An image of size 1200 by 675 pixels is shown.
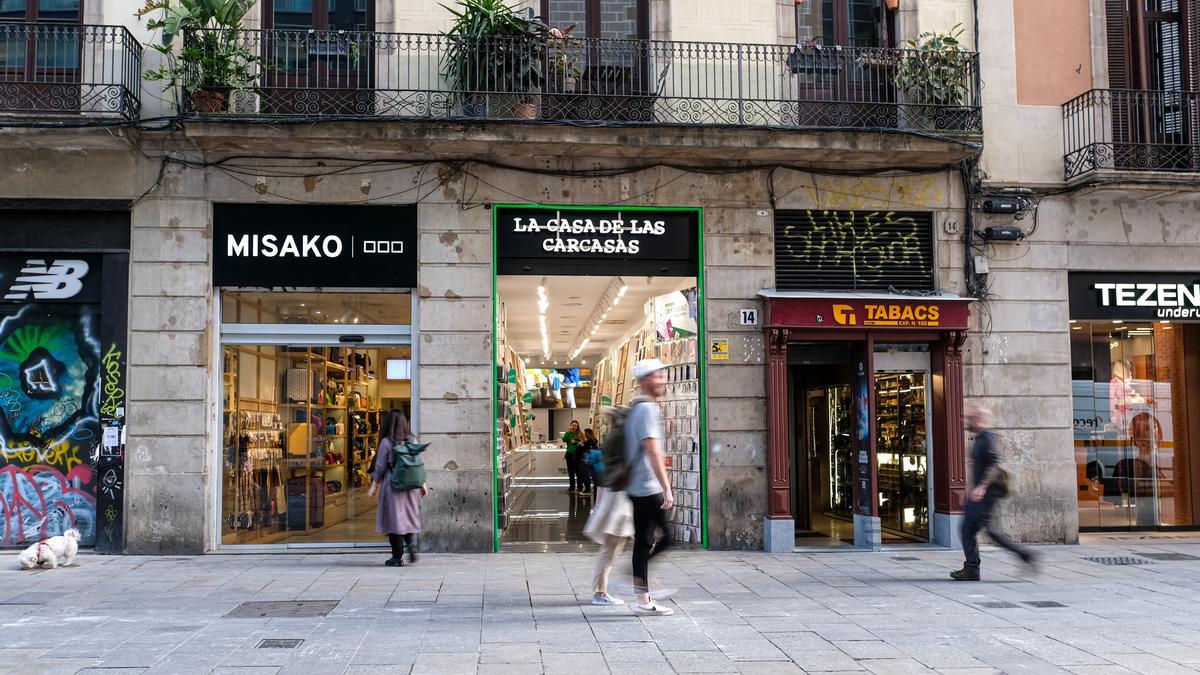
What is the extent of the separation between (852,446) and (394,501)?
5770 mm

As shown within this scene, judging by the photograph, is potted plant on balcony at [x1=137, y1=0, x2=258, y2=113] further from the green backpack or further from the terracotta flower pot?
the green backpack

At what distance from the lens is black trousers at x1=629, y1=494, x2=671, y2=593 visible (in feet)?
26.2

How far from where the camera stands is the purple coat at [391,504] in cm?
1067

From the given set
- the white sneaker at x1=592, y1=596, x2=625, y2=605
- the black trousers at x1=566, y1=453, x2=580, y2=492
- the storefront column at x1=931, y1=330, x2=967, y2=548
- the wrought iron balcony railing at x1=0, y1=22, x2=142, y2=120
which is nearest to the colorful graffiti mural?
the wrought iron balcony railing at x1=0, y1=22, x2=142, y2=120

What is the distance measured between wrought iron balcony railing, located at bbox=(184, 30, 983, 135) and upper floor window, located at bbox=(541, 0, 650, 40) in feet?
1.27

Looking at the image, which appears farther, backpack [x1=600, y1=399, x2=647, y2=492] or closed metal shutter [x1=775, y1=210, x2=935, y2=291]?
closed metal shutter [x1=775, y1=210, x2=935, y2=291]

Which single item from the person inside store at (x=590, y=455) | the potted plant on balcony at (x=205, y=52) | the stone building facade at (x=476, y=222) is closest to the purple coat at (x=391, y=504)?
the stone building facade at (x=476, y=222)

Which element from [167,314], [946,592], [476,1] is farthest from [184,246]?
[946,592]

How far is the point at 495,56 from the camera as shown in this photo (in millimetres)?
12070

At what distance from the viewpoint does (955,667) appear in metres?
6.40

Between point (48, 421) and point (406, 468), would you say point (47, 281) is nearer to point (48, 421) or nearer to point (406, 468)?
point (48, 421)

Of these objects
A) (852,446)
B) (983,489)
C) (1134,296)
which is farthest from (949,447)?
(1134,296)

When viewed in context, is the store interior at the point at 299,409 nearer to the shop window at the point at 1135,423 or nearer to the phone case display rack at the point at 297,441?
the phone case display rack at the point at 297,441

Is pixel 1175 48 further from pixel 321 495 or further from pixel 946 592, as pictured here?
pixel 321 495
